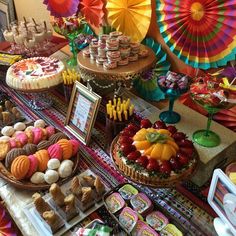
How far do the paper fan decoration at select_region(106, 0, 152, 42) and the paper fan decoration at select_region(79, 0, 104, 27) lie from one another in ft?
0.43

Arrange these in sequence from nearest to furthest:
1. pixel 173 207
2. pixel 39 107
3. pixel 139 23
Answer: pixel 173 207
pixel 139 23
pixel 39 107

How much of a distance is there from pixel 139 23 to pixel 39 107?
621mm

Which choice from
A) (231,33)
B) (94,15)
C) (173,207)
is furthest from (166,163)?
(94,15)

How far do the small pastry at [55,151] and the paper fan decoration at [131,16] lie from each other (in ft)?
1.92

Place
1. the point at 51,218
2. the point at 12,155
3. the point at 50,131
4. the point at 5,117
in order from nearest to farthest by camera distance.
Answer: the point at 51,218 < the point at 12,155 < the point at 50,131 < the point at 5,117

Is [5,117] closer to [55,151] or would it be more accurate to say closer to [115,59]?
[55,151]

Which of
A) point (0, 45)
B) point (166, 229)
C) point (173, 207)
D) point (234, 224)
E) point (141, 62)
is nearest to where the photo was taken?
point (234, 224)

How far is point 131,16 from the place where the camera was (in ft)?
4.31

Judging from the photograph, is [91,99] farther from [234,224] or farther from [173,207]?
[234,224]

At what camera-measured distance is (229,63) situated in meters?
1.05

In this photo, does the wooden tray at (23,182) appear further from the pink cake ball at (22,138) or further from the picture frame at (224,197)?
the picture frame at (224,197)

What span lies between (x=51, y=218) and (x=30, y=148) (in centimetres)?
33

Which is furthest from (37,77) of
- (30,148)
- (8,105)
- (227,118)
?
(227,118)

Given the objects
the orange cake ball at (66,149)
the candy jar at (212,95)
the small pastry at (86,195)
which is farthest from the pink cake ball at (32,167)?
the candy jar at (212,95)
